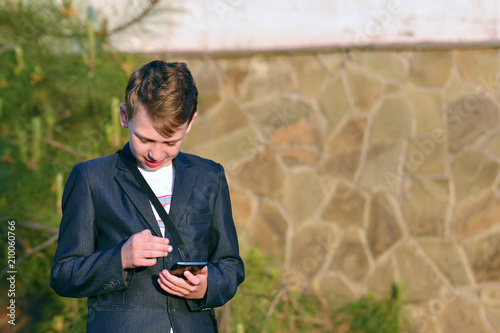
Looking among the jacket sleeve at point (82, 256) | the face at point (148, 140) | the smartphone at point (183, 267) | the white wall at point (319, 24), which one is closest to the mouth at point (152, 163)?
the face at point (148, 140)

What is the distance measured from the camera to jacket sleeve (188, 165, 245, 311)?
1487 mm

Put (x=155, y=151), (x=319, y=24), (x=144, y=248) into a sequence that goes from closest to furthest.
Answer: (x=144, y=248), (x=155, y=151), (x=319, y=24)

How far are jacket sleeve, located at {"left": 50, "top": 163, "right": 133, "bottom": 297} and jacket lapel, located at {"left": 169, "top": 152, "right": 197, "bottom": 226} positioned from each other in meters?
0.17

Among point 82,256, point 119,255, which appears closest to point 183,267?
point 119,255

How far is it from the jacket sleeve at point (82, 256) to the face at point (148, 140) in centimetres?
16

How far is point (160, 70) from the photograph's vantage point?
56.7 inches

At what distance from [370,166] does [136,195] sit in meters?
2.54

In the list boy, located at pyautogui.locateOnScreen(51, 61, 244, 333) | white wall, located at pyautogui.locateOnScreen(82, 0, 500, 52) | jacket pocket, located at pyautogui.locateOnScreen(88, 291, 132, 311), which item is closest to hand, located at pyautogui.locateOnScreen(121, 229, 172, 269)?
boy, located at pyautogui.locateOnScreen(51, 61, 244, 333)

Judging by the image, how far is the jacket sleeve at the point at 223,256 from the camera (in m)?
1.49

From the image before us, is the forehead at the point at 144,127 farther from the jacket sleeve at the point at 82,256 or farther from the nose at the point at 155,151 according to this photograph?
the jacket sleeve at the point at 82,256

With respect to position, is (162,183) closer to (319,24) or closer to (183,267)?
(183,267)

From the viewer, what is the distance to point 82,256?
4.70 feet

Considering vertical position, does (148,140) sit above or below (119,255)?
above

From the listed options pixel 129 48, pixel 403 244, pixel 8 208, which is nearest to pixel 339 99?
pixel 403 244
